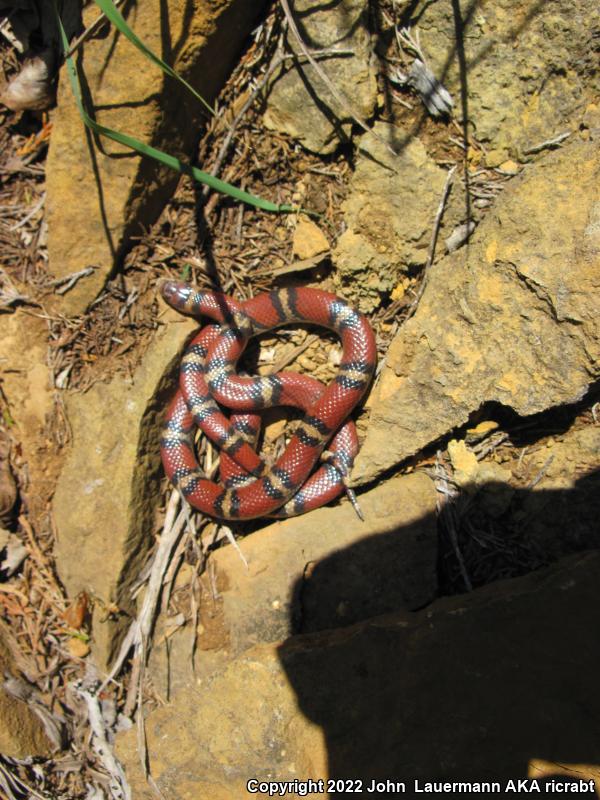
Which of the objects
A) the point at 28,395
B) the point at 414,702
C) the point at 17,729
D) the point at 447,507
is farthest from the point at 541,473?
the point at 17,729

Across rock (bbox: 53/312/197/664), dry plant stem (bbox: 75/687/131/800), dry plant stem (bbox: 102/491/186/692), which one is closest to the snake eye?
rock (bbox: 53/312/197/664)

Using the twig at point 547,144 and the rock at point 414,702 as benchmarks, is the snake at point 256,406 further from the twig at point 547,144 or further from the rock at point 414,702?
the twig at point 547,144

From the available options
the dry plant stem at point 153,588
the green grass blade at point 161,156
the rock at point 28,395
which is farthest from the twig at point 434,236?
the rock at point 28,395

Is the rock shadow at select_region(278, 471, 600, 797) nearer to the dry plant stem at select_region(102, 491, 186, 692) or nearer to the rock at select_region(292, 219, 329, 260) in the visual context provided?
the dry plant stem at select_region(102, 491, 186, 692)

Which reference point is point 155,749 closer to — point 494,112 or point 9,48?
point 494,112

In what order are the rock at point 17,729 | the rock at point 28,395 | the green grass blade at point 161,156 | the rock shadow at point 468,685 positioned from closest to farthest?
the rock shadow at point 468,685 < the green grass blade at point 161,156 < the rock at point 17,729 < the rock at point 28,395

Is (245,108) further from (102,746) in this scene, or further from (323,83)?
(102,746)

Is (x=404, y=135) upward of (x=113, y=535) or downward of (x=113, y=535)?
upward

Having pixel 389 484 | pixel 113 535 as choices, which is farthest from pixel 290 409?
pixel 113 535
